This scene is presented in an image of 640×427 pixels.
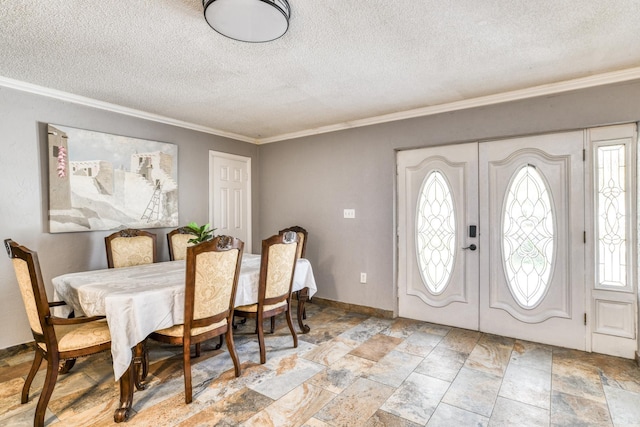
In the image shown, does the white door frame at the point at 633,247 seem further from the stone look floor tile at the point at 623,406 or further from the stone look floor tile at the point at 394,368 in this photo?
the stone look floor tile at the point at 394,368

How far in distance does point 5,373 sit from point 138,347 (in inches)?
54.4

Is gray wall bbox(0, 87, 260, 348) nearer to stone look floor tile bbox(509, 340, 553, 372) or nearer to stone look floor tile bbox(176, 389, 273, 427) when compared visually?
stone look floor tile bbox(176, 389, 273, 427)

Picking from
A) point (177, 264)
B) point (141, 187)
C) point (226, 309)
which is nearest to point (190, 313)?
point (226, 309)

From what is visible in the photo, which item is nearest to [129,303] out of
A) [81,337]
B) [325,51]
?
[81,337]

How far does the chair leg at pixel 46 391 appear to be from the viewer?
5.98ft

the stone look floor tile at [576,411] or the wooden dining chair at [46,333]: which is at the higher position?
the wooden dining chair at [46,333]

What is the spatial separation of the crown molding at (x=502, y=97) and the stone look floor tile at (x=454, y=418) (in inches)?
105

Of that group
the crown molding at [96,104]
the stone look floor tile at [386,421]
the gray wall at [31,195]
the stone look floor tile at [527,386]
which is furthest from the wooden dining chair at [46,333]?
the stone look floor tile at [527,386]

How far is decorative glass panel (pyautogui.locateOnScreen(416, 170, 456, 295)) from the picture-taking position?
11.3ft

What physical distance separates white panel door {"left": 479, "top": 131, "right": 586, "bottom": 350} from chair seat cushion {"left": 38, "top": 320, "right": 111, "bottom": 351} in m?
3.25

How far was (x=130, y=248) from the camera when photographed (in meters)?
3.17

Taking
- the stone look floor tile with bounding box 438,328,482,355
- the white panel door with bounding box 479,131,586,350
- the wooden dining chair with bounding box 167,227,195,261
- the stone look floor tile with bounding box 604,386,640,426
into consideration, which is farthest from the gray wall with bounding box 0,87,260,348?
the stone look floor tile with bounding box 604,386,640,426

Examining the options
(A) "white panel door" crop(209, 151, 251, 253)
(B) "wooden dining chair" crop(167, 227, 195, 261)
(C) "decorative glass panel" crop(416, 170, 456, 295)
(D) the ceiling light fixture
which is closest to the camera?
(D) the ceiling light fixture

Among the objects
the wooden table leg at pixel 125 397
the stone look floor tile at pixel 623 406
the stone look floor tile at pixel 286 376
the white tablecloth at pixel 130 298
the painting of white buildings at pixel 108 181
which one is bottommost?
the stone look floor tile at pixel 623 406
